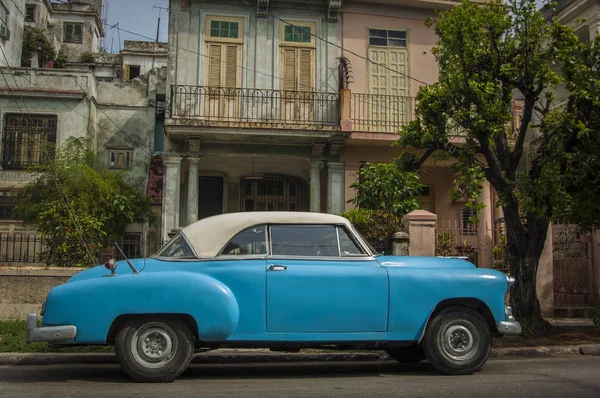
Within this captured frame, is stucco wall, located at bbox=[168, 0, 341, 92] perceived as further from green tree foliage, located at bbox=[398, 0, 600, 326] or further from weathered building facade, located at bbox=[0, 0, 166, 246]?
green tree foliage, located at bbox=[398, 0, 600, 326]

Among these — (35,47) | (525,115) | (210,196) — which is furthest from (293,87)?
(35,47)

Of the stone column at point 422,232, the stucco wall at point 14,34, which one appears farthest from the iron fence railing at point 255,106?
the stucco wall at point 14,34

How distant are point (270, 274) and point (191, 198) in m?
9.21

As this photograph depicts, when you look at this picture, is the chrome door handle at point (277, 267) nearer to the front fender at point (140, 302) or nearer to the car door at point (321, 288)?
the car door at point (321, 288)

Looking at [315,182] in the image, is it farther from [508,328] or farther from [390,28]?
[508,328]

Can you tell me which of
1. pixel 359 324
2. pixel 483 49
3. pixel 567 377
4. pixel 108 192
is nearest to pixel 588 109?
pixel 483 49

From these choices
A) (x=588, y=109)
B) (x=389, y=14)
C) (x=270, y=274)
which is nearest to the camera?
(x=270, y=274)

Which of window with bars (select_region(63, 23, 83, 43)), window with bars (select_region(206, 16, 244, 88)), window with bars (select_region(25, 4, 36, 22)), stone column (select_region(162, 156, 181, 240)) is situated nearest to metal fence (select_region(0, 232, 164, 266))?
stone column (select_region(162, 156, 181, 240))

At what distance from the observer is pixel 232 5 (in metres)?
15.6

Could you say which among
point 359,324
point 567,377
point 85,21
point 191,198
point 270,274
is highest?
point 85,21

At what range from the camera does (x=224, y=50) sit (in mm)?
15484

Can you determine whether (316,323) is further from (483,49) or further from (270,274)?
(483,49)

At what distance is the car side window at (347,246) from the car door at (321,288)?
1cm

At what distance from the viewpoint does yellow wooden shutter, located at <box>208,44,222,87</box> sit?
15.3 meters
